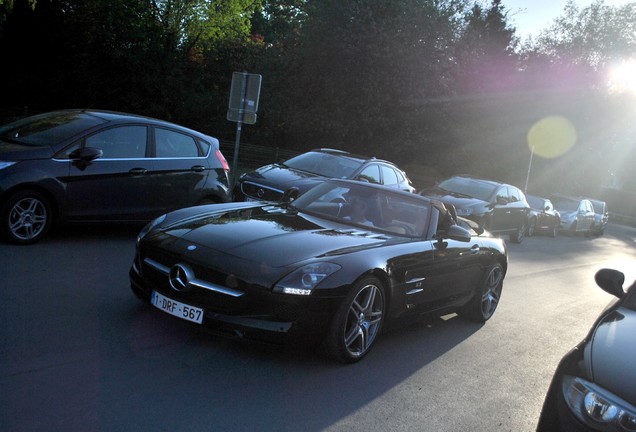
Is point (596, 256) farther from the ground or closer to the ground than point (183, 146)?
closer to the ground

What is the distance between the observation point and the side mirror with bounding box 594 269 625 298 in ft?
14.4

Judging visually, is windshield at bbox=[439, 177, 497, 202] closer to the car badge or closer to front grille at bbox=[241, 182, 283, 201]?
front grille at bbox=[241, 182, 283, 201]

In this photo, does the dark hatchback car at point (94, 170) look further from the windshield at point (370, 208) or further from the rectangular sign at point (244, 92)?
the rectangular sign at point (244, 92)

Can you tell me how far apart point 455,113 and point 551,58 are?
1192cm

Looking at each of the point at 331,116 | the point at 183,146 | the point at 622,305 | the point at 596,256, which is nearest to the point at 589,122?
the point at 331,116

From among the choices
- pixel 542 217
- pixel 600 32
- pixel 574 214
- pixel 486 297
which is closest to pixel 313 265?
pixel 486 297

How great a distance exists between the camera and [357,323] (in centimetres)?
515

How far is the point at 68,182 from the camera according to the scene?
8.00 m

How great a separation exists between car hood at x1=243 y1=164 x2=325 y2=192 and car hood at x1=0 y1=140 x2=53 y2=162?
190 inches

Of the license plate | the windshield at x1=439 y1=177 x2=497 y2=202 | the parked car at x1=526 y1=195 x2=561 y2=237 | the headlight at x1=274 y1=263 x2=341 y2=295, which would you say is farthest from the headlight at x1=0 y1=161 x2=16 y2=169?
the parked car at x1=526 y1=195 x2=561 y2=237

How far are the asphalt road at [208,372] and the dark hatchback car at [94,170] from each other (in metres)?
0.66

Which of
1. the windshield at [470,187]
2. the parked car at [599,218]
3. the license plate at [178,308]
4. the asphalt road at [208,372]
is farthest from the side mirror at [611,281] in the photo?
the parked car at [599,218]

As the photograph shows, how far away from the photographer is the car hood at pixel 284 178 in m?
11.9

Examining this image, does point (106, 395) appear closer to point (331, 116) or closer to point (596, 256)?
point (596, 256)
